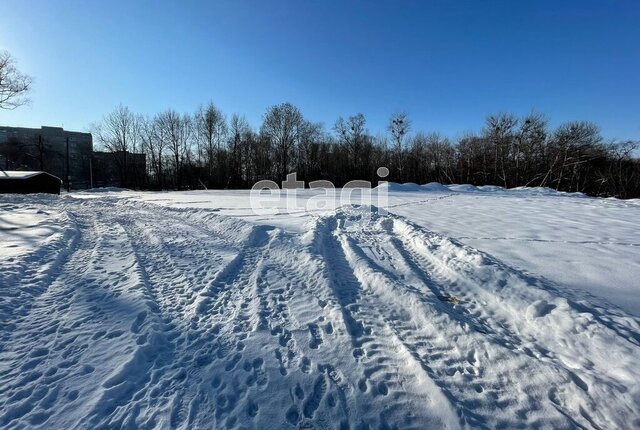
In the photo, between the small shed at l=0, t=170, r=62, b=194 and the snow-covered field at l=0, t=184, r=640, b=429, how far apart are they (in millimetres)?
20965

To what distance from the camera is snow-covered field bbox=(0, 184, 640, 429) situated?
2.06 metres

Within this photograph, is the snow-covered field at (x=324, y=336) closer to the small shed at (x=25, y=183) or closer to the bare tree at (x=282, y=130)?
the small shed at (x=25, y=183)

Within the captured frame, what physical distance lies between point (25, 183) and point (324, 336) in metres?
27.9

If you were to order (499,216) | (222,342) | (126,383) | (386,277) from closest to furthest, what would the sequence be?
1. (126,383)
2. (222,342)
3. (386,277)
4. (499,216)

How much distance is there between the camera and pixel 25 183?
2034 cm

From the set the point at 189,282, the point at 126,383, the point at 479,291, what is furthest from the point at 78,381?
the point at 479,291

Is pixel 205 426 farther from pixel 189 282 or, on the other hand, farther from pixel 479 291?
pixel 479 291

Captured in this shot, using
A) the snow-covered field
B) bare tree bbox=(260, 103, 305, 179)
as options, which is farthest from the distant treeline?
the snow-covered field

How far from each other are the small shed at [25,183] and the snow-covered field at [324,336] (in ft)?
68.8

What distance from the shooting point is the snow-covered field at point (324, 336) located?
6.77 feet

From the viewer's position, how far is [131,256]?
552 centimetres

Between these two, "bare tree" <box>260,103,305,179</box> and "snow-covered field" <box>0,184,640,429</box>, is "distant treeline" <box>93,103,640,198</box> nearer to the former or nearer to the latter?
"bare tree" <box>260,103,305,179</box>

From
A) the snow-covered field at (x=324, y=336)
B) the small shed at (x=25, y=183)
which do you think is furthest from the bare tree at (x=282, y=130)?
the snow-covered field at (x=324, y=336)

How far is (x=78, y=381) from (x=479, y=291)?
Result: 4507mm
